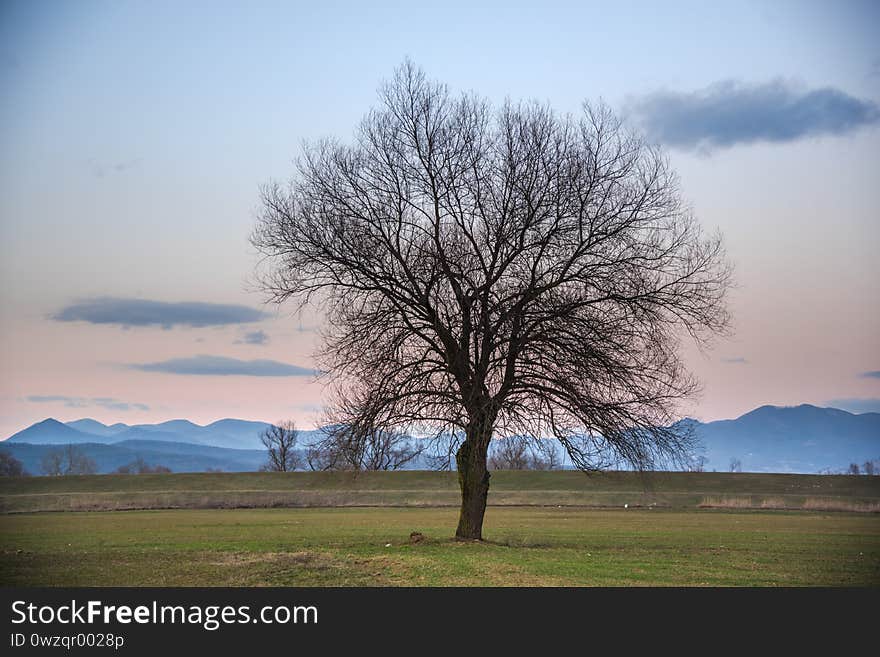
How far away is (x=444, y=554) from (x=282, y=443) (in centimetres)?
9696

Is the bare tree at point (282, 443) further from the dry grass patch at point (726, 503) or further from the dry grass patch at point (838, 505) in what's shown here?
the dry grass patch at point (838, 505)

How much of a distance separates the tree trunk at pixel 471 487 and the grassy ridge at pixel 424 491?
34.3 metres

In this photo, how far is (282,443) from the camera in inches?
4624

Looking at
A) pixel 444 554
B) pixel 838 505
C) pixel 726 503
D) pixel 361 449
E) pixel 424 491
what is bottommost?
pixel 726 503

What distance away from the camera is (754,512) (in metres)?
52.8

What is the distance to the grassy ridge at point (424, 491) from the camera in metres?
62.2

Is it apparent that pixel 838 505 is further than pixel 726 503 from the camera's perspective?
No

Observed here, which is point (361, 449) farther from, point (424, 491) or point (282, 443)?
point (282, 443)

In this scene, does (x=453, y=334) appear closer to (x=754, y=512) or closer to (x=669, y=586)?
(x=669, y=586)

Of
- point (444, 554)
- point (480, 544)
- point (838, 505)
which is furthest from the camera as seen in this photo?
point (838, 505)

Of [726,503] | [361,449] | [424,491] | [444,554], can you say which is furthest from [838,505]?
[361,449]

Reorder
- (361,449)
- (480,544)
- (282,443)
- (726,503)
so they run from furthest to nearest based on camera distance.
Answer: (282,443) → (726,503) → (480,544) → (361,449)
